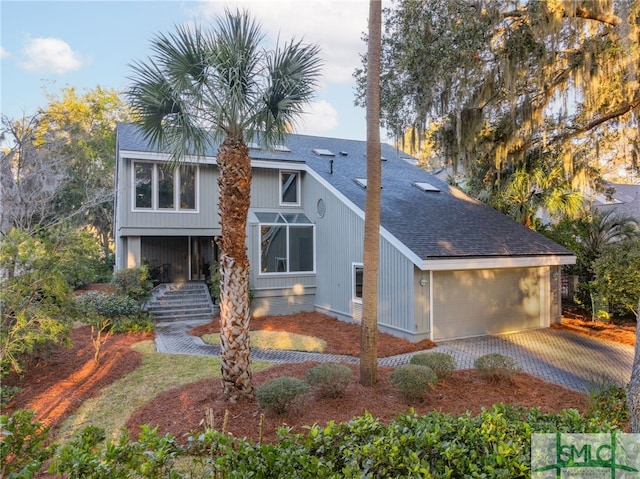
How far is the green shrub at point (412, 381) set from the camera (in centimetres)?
565

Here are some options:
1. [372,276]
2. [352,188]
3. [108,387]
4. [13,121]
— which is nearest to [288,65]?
[372,276]

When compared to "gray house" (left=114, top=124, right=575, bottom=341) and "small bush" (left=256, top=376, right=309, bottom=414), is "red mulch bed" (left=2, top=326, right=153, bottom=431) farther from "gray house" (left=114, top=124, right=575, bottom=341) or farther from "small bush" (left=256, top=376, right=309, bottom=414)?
"gray house" (left=114, top=124, right=575, bottom=341)

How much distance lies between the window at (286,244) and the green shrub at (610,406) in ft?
32.6

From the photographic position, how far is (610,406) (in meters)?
4.96

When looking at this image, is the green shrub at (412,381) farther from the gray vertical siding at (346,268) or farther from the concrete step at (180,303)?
the concrete step at (180,303)

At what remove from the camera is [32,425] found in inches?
106

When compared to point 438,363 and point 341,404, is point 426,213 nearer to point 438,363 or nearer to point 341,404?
point 438,363

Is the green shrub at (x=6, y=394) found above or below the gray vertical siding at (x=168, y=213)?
below

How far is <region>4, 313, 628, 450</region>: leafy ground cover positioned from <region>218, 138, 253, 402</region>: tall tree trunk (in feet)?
1.30

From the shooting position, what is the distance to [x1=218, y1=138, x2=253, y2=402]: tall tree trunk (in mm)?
5613

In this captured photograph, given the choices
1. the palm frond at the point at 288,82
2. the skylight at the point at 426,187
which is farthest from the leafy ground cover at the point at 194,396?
the skylight at the point at 426,187

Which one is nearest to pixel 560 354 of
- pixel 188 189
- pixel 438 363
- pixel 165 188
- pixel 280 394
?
pixel 438 363

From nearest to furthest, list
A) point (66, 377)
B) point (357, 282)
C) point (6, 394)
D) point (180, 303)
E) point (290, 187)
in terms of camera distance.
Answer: point (6, 394)
point (66, 377)
point (357, 282)
point (180, 303)
point (290, 187)

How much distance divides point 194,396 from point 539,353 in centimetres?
794
